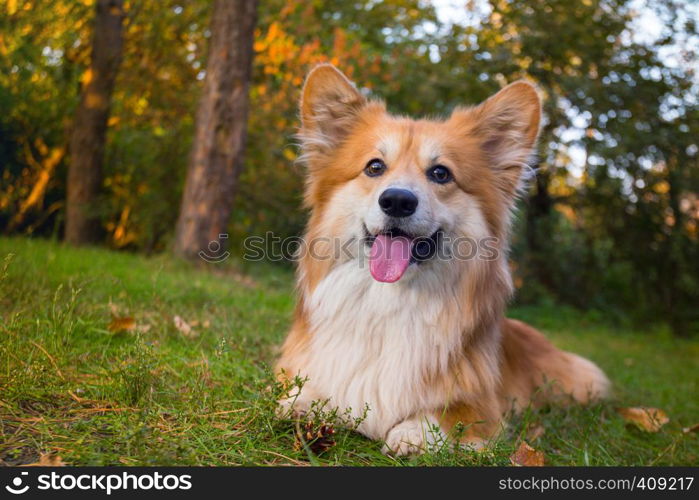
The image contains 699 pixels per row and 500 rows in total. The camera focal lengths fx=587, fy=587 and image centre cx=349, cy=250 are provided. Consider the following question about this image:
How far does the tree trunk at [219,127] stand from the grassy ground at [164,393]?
1614mm

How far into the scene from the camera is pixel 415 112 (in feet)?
34.1

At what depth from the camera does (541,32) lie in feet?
31.4

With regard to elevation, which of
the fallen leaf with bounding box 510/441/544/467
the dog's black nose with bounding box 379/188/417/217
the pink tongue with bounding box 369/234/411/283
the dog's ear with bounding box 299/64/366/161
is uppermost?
the dog's ear with bounding box 299/64/366/161

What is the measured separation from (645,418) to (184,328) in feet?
9.25

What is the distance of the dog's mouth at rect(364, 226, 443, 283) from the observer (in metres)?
2.71

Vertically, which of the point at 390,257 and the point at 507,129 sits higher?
the point at 507,129

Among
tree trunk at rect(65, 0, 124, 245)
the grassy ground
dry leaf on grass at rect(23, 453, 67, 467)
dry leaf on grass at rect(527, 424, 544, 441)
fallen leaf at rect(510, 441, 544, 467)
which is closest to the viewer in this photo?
dry leaf on grass at rect(23, 453, 67, 467)

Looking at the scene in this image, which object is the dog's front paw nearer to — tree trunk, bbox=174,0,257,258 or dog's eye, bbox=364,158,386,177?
dog's eye, bbox=364,158,386,177

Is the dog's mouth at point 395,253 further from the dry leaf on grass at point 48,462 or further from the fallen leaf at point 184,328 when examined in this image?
the dry leaf on grass at point 48,462

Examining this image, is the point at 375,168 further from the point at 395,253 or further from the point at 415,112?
the point at 415,112

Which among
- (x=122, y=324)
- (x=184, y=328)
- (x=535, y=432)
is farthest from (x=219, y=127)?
(x=535, y=432)

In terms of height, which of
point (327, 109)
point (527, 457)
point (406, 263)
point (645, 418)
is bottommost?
point (645, 418)

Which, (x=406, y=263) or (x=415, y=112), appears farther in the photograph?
(x=415, y=112)

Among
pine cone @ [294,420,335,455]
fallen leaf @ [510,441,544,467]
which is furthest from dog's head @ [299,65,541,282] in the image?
fallen leaf @ [510,441,544,467]
